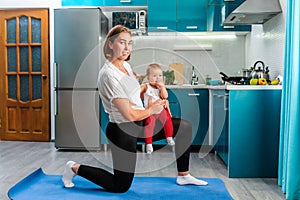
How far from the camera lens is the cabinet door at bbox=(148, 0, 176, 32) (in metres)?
4.79

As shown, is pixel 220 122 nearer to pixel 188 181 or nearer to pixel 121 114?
pixel 188 181

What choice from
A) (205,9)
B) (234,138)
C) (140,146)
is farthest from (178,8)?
(234,138)

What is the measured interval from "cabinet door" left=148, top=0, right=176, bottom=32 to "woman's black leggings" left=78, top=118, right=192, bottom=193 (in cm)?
245

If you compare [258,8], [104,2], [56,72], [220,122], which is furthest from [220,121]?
[104,2]

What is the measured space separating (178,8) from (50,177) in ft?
9.26

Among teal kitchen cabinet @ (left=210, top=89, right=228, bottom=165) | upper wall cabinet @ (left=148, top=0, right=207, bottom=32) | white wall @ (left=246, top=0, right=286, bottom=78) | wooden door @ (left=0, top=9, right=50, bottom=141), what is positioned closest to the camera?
teal kitchen cabinet @ (left=210, top=89, right=228, bottom=165)

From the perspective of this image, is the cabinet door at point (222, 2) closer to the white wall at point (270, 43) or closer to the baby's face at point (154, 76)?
the white wall at point (270, 43)

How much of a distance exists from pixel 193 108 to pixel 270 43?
118cm

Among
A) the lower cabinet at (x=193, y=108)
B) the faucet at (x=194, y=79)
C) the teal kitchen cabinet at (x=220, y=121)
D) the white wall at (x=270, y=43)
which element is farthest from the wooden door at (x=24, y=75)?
the white wall at (x=270, y=43)

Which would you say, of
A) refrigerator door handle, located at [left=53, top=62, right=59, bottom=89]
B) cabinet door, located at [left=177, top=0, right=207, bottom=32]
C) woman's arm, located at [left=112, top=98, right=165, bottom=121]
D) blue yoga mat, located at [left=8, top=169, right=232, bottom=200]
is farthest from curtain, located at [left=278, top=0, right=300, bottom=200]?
refrigerator door handle, located at [left=53, top=62, right=59, bottom=89]

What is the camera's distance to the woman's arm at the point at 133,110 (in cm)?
229

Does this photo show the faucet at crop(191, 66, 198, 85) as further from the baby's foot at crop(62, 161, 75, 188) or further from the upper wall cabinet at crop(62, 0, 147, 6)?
the baby's foot at crop(62, 161, 75, 188)

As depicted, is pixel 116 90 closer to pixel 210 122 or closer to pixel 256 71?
pixel 256 71

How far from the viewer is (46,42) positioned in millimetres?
5203
